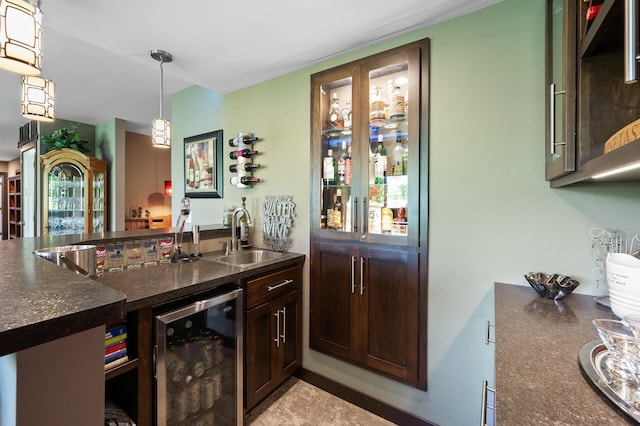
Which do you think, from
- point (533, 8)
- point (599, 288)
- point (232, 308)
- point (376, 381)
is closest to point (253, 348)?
point (232, 308)

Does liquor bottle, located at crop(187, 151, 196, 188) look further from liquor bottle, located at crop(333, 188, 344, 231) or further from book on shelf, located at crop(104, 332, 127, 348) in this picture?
book on shelf, located at crop(104, 332, 127, 348)

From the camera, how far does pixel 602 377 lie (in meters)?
0.66

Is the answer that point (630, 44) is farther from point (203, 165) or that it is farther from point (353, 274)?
point (203, 165)

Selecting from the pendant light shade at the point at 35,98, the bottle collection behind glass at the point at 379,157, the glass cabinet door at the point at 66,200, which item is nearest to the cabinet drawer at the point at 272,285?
the bottle collection behind glass at the point at 379,157

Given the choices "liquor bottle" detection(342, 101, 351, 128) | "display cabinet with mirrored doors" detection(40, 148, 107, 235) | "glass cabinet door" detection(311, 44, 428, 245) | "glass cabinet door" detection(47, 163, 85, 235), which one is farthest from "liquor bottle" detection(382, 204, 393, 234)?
"glass cabinet door" detection(47, 163, 85, 235)

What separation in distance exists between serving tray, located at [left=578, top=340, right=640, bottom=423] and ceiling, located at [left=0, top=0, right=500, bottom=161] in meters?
1.71

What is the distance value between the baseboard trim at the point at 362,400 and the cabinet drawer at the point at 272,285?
0.72 meters

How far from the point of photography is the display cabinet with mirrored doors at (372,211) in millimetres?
1705

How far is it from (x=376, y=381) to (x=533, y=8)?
7.82 feet

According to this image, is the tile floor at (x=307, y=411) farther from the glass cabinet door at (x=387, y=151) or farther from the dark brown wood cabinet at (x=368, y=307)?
the glass cabinet door at (x=387, y=151)

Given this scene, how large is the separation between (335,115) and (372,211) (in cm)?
83

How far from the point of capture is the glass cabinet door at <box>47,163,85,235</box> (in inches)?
159

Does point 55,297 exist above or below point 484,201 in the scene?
below

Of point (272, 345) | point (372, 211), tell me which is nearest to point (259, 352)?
point (272, 345)
